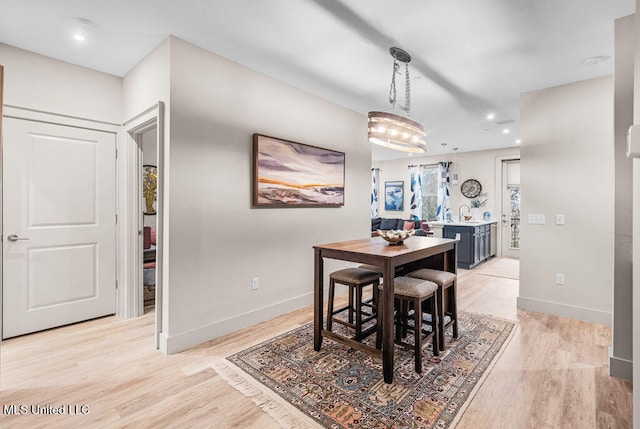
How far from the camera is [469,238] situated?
19.8ft

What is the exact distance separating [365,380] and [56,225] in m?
3.24

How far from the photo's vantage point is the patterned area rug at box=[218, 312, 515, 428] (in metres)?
1.83

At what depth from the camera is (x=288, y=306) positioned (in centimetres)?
356

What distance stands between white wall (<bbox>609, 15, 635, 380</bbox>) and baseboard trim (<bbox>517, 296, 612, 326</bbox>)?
1227 mm

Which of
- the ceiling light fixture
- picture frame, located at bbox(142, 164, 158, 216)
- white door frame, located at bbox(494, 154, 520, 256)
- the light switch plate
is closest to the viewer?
the ceiling light fixture

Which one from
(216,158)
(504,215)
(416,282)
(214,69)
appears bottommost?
(416,282)

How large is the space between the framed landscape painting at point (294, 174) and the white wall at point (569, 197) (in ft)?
7.54

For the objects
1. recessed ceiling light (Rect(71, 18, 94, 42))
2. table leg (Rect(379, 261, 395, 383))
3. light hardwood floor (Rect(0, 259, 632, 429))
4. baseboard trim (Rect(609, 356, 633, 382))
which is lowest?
light hardwood floor (Rect(0, 259, 632, 429))

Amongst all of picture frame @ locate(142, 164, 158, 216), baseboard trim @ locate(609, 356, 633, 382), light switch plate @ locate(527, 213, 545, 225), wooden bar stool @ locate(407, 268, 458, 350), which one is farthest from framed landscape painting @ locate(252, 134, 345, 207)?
baseboard trim @ locate(609, 356, 633, 382)

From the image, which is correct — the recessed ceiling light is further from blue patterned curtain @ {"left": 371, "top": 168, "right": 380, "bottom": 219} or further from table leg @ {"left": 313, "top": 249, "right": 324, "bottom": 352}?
blue patterned curtain @ {"left": 371, "top": 168, "right": 380, "bottom": 219}

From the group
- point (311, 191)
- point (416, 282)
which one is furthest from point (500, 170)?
point (416, 282)

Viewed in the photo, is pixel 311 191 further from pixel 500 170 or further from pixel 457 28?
pixel 500 170

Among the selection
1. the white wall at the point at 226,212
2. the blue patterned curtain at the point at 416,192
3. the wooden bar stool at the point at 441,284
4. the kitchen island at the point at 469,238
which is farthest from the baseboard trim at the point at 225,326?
the blue patterned curtain at the point at 416,192

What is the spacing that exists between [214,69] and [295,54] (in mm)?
760
